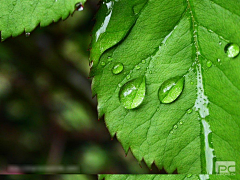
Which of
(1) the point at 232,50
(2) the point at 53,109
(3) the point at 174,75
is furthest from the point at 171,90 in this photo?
(2) the point at 53,109

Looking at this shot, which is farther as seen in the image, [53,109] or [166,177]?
[53,109]

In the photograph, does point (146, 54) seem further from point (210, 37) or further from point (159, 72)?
point (210, 37)

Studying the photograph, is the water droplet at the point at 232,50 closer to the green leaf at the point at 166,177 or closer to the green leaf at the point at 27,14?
the green leaf at the point at 166,177

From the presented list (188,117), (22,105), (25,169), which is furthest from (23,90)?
(188,117)

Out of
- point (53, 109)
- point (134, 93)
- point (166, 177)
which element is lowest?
point (166, 177)

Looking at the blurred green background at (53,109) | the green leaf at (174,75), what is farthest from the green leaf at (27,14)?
the blurred green background at (53,109)

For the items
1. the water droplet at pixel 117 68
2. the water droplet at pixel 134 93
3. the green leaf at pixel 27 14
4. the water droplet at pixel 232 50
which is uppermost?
the green leaf at pixel 27 14

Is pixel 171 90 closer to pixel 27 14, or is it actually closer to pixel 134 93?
pixel 134 93
